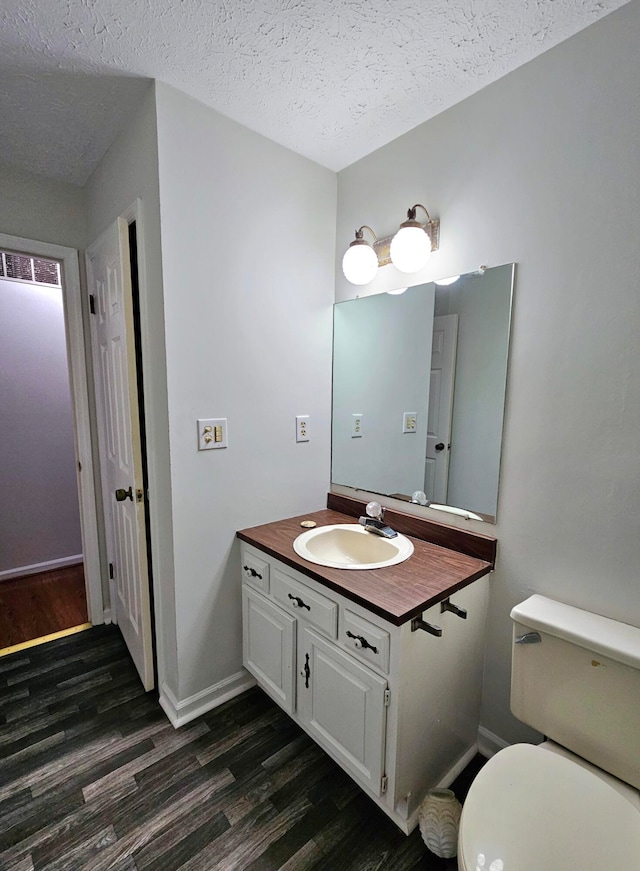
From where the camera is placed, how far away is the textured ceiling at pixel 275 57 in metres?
1.06

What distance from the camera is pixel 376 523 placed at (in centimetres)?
164

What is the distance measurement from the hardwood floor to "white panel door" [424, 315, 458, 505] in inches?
87.3

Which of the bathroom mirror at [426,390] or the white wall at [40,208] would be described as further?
the white wall at [40,208]

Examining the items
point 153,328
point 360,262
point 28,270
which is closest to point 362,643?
point 153,328

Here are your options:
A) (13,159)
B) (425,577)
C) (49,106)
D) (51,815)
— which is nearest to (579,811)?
(425,577)

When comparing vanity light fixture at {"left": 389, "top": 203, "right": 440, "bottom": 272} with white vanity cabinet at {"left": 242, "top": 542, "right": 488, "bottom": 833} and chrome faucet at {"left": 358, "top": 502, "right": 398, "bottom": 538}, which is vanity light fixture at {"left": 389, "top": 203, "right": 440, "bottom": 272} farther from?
white vanity cabinet at {"left": 242, "top": 542, "right": 488, "bottom": 833}

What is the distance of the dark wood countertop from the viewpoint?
1.12m

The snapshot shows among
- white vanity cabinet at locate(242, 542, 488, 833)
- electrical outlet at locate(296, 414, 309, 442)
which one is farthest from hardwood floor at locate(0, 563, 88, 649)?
electrical outlet at locate(296, 414, 309, 442)

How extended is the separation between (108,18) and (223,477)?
4.74 ft

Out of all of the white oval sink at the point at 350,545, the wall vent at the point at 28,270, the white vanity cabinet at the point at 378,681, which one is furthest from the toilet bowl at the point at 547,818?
the wall vent at the point at 28,270

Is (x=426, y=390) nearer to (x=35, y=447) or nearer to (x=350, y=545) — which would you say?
(x=350, y=545)

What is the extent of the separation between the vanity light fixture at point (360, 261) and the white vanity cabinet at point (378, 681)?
124 centimetres

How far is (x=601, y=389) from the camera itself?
1143 millimetres

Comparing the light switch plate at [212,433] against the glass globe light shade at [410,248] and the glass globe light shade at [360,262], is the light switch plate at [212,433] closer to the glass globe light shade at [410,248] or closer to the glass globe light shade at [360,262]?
the glass globe light shade at [360,262]
